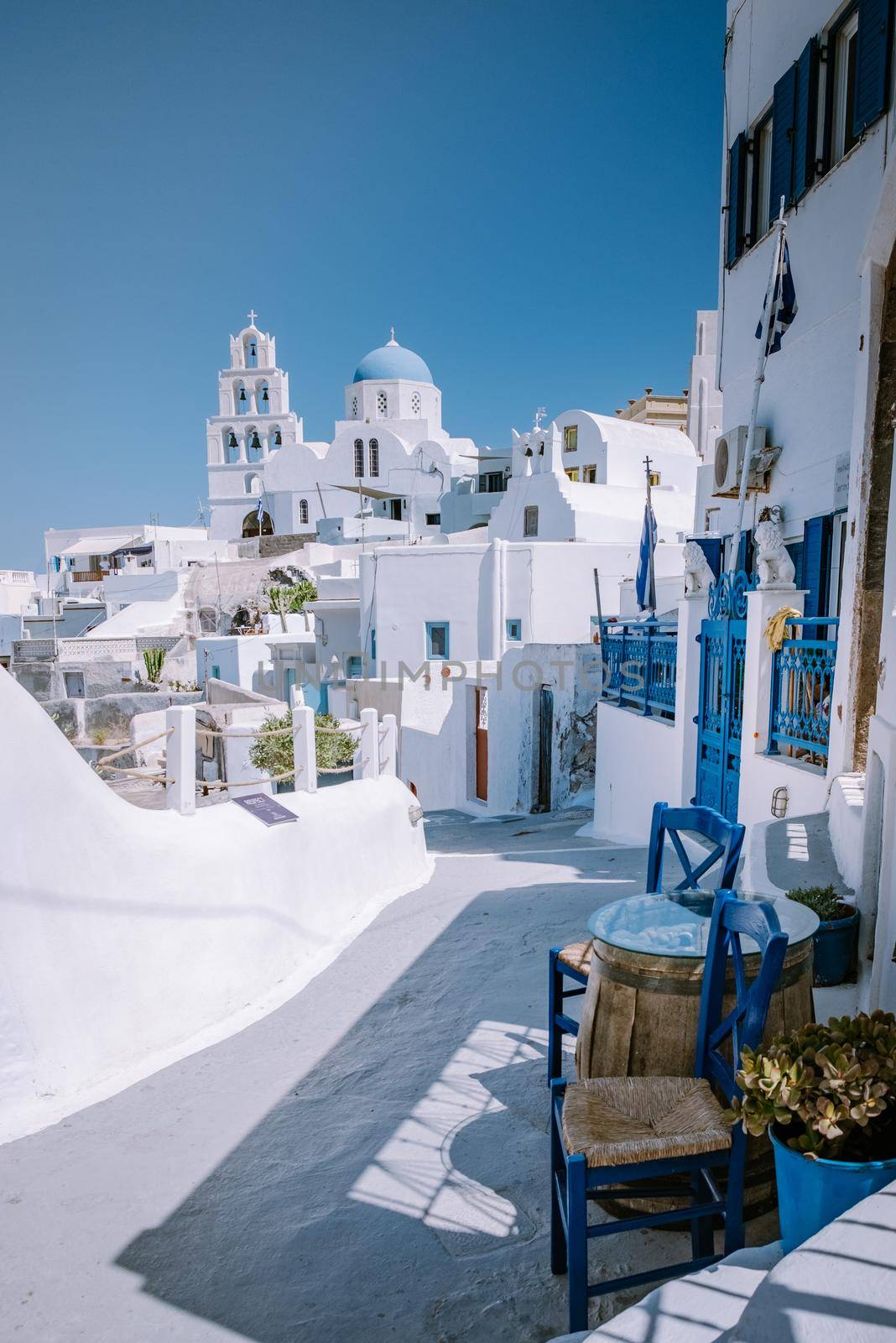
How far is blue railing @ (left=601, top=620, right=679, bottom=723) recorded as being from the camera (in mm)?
9992

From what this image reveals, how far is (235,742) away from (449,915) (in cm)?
1273

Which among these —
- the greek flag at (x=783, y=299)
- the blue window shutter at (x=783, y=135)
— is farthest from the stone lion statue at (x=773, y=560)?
the blue window shutter at (x=783, y=135)

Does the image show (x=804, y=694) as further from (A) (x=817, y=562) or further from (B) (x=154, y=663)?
(B) (x=154, y=663)

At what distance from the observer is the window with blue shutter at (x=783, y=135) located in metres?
8.51

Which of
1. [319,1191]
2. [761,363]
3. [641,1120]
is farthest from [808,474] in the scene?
[319,1191]

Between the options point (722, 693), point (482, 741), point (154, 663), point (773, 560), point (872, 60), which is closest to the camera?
point (773, 560)

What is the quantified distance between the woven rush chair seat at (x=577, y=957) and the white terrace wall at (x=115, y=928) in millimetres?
2355

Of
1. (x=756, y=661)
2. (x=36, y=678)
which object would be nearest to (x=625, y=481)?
(x=36, y=678)

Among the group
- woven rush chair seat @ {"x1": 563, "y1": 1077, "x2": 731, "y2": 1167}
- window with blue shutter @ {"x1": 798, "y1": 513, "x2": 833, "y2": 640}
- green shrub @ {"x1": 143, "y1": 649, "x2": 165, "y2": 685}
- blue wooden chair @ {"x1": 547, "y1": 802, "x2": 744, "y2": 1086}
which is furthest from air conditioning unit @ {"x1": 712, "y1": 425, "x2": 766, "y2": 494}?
green shrub @ {"x1": 143, "y1": 649, "x2": 165, "y2": 685}

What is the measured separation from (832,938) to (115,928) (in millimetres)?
3523

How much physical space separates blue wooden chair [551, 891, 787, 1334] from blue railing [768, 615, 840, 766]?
3.52m

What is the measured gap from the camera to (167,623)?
123 feet

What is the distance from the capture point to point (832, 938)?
3621mm

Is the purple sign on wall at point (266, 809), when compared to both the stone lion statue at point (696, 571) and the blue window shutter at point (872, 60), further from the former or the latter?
the blue window shutter at point (872, 60)
